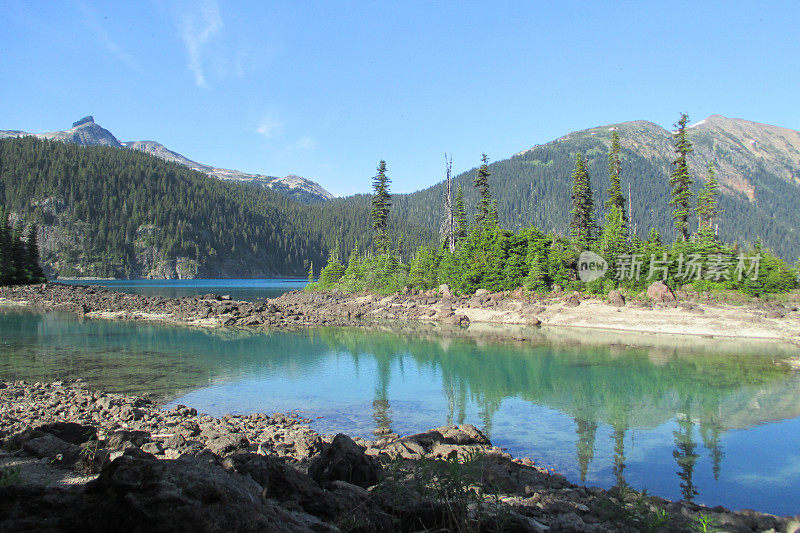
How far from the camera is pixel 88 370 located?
1961 centimetres

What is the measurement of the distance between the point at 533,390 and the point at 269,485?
14666mm

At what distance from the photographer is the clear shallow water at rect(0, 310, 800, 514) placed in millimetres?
10664

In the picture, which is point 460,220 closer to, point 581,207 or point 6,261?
point 581,207

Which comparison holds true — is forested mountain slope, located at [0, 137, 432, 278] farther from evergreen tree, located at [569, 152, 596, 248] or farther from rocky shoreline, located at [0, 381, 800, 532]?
rocky shoreline, located at [0, 381, 800, 532]

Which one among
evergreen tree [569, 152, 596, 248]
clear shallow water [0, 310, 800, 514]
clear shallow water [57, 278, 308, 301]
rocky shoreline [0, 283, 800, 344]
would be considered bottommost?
clear shallow water [0, 310, 800, 514]

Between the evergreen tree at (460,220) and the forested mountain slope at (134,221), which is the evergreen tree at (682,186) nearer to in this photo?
the evergreen tree at (460,220)

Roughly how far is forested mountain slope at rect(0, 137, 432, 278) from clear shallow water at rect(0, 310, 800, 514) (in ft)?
414

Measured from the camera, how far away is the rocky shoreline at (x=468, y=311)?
100ft

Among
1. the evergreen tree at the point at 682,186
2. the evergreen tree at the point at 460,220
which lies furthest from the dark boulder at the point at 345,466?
the evergreen tree at the point at 460,220

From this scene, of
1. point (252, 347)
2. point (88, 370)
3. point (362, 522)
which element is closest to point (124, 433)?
point (362, 522)

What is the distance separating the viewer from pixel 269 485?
485 centimetres

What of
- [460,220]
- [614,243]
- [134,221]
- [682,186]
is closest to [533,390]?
[614,243]

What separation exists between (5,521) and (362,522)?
279 centimetres


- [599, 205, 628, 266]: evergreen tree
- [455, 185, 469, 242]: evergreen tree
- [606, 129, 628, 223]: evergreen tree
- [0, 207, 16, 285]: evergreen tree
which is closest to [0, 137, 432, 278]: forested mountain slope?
[0, 207, 16, 285]: evergreen tree
